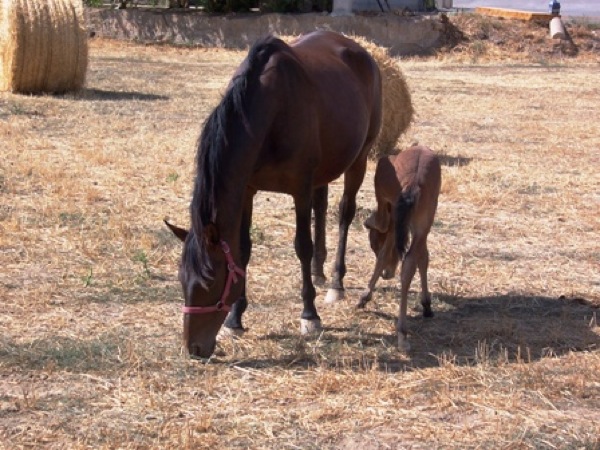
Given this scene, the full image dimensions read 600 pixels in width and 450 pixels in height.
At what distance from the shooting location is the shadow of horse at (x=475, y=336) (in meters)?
5.55

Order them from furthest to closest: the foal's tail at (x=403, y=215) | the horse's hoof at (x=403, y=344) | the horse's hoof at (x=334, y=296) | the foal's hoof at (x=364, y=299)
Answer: the horse's hoof at (x=334, y=296) → the foal's hoof at (x=364, y=299) → the foal's tail at (x=403, y=215) → the horse's hoof at (x=403, y=344)

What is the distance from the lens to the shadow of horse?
5.55m

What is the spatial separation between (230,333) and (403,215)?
3.95ft

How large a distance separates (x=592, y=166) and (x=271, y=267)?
17.4 ft

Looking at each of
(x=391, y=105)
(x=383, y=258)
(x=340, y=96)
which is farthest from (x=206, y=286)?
(x=391, y=105)

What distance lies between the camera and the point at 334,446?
4.41m

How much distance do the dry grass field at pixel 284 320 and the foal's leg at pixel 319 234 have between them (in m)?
0.16

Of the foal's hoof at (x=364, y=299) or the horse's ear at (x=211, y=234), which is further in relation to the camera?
the foal's hoof at (x=364, y=299)

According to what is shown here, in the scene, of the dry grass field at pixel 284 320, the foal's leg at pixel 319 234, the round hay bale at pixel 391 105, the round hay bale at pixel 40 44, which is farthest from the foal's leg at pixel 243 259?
the round hay bale at pixel 40 44

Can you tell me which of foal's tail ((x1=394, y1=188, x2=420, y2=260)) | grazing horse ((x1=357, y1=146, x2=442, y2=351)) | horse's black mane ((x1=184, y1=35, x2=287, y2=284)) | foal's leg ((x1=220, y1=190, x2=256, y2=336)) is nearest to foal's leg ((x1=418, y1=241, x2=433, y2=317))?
grazing horse ((x1=357, y1=146, x2=442, y2=351))

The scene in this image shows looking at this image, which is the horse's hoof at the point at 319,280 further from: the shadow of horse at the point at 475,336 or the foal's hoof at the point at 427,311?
the foal's hoof at the point at 427,311

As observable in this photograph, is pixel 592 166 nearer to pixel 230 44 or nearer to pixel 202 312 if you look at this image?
pixel 202 312

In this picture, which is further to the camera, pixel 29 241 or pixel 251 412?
pixel 29 241

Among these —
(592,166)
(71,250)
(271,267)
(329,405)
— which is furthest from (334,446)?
(592,166)
